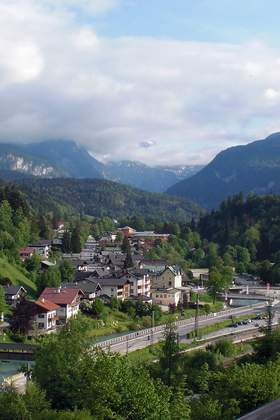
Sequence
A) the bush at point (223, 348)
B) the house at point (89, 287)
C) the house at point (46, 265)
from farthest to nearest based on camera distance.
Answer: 1. the house at point (46, 265)
2. the house at point (89, 287)
3. the bush at point (223, 348)

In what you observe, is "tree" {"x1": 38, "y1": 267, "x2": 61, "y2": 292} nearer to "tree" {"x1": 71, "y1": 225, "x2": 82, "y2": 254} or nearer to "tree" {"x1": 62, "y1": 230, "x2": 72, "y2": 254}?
"tree" {"x1": 62, "y1": 230, "x2": 72, "y2": 254}

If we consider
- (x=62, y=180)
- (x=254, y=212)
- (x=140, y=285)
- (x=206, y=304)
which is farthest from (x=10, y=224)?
(x=62, y=180)

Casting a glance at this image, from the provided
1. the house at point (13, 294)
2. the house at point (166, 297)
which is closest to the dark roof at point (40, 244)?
the house at point (166, 297)

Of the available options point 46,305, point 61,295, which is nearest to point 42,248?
point 61,295

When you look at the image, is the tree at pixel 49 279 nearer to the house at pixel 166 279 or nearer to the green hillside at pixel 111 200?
the house at pixel 166 279

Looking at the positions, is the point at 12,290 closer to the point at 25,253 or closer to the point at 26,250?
the point at 25,253

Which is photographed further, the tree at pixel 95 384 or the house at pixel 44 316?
the house at pixel 44 316

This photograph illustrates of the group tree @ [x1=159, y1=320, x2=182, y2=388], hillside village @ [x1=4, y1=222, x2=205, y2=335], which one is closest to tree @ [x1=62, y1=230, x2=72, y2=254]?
hillside village @ [x1=4, y1=222, x2=205, y2=335]

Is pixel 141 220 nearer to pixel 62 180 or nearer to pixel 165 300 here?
pixel 165 300
